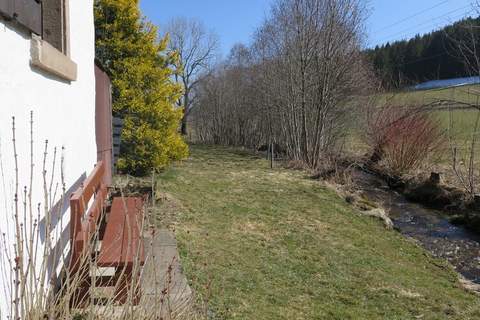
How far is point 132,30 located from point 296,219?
534 centimetres

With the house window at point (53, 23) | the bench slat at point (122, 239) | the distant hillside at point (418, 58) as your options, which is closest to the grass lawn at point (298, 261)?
the bench slat at point (122, 239)

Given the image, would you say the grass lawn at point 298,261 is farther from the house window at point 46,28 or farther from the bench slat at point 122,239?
the house window at point 46,28

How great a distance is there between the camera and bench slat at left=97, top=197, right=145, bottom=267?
2331 mm

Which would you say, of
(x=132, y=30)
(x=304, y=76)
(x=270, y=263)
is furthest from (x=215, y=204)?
(x=304, y=76)

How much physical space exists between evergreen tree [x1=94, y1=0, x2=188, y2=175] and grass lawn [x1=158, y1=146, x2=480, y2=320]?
0.83 meters

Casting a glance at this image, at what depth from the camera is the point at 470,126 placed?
1594 cm

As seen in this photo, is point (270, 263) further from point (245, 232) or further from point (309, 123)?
point (309, 123)

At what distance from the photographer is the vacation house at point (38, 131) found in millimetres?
1940

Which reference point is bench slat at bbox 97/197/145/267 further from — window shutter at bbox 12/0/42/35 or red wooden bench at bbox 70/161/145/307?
window shutter at bbox 12/0/42/35

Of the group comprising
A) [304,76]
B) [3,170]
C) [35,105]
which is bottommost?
[3,170]

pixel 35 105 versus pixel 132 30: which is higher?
pixel 132 30

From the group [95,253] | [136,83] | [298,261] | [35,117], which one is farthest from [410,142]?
[35,117]

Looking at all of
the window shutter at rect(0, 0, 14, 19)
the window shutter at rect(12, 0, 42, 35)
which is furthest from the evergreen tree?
the window shutter at rect(0, 0, 14, 19)

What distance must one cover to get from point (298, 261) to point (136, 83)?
18.6 ft
